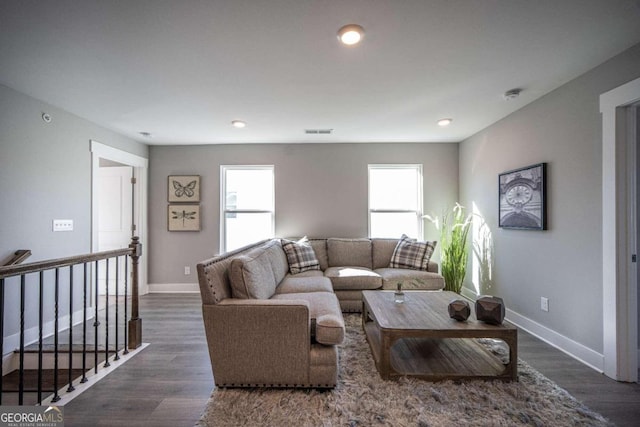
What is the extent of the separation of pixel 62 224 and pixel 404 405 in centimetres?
374

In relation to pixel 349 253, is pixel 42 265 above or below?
above

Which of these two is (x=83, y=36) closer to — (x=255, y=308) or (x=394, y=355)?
(x=255, y=308)

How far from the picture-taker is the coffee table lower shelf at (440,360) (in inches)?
80.4

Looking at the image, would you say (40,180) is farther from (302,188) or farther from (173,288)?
(302,188)

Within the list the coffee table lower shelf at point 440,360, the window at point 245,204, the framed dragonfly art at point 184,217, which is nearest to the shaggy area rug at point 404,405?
the coffee table lower shelf at point 440,360

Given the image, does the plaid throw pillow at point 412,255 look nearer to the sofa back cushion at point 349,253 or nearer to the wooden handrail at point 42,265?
the sofa back cushion at point 349,253

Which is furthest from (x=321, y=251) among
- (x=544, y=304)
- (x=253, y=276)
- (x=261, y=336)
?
(x=544, y=304)

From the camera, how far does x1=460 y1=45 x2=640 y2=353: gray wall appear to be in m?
2.27

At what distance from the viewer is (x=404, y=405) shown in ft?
5.85

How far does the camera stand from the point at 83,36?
6.15 ft

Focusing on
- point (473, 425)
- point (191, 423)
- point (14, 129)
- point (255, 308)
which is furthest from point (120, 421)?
point (14, 129)

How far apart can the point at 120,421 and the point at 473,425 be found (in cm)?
203

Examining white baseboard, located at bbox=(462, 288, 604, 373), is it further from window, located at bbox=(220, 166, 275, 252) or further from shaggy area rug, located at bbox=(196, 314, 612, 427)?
window, located at bbox=(220, 166, 275, 252)

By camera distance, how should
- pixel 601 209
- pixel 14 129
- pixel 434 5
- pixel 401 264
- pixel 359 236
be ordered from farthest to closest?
pixel 359 236, pixel 401 264, pixel 14 129, pixel 601 209, pixel 434 5
